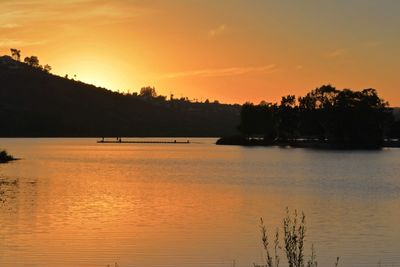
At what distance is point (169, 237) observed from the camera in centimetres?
3738

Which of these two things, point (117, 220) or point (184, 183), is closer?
point (117, 220)

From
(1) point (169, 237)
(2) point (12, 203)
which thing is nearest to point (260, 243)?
(1) point (169, 237)

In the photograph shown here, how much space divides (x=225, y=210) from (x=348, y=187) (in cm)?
2922

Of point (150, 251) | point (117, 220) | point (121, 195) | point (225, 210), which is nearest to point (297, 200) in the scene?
point (225, 210)

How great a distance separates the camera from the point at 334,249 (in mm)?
34031

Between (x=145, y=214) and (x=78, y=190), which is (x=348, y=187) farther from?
(x=145, y=214)

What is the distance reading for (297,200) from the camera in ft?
198

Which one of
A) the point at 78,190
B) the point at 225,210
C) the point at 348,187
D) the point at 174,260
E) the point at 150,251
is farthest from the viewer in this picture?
the point at 348,187

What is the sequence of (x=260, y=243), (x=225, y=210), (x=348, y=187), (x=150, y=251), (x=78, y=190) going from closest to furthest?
(x=150, y=251), (x=260, y=243), (x=225, y=210), (x=78, y=190), (x=348, y=187)

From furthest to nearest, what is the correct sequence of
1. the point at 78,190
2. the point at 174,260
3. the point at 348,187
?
the point at 348,187 < the point at 78,190 < the point at 174,260

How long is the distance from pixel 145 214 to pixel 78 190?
864 inches

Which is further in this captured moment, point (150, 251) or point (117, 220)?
point (117, 220)

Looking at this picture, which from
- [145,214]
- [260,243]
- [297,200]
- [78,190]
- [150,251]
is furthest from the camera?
[78,190]

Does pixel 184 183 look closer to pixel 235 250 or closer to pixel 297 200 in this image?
pixel 297 200
